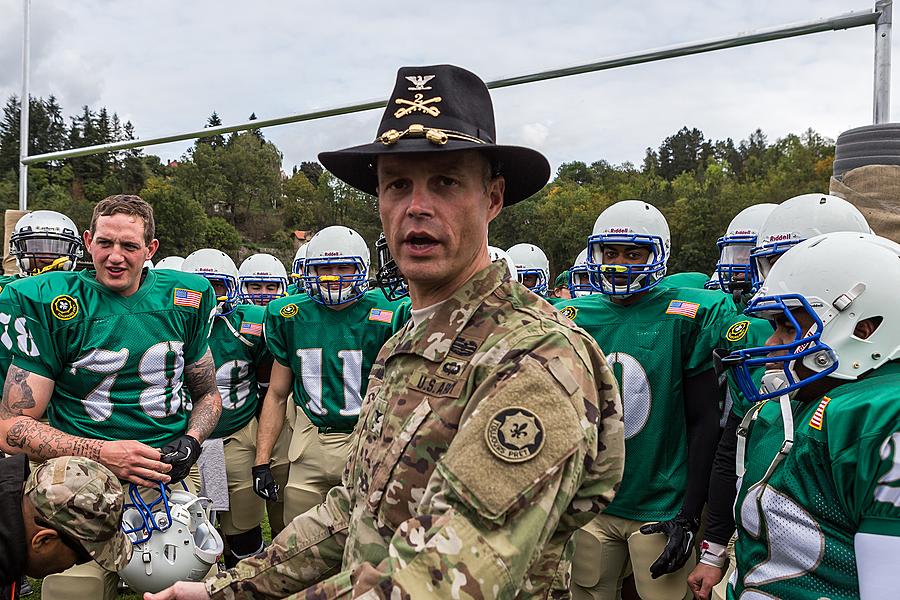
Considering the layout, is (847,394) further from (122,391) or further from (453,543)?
(122,391)

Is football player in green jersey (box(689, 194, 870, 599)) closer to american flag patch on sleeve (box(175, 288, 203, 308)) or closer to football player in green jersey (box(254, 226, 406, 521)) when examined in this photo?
football player in green jersey (box(254, 226, 406, 521))

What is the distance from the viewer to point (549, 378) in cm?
131

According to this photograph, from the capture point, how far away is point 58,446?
3391 millimetres

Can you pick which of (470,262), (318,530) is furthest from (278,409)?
(470,262)

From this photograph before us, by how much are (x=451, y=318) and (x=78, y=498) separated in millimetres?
1635

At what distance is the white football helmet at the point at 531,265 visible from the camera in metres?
7.49

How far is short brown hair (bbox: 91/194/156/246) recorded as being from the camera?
12.4ft

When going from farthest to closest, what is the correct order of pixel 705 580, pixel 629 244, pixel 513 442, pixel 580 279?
pixel 580 279
pixel 629 244
pixel 705 580
pixel 513 442

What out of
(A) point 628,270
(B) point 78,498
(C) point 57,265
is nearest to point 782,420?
(A) point 628,270

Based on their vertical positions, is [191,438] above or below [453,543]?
below

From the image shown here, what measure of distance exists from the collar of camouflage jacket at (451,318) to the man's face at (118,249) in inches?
102

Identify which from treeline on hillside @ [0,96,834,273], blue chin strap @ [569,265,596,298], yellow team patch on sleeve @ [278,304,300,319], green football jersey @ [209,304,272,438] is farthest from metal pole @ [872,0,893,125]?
treeline on hillside @ [0,96,834,273]

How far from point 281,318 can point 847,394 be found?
12.9 feet

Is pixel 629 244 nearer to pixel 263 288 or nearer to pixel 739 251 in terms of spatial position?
pixel 739 251
